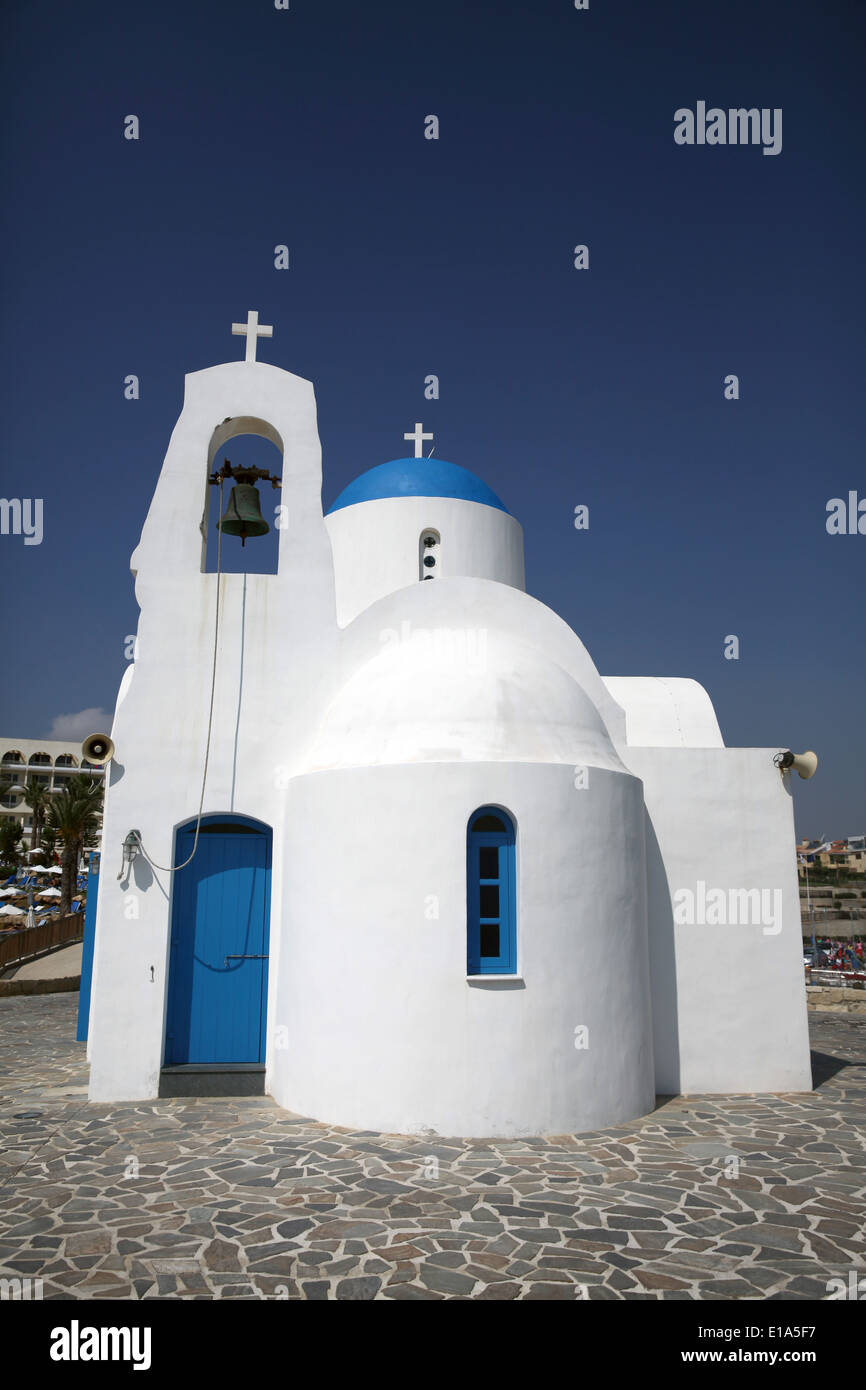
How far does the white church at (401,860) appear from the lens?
788 centimetres

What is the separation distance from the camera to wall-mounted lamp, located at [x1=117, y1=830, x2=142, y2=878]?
9078 millimetres

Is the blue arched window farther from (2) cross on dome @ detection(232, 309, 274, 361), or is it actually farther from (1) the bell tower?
(2) cross on dome @ detection(232, 309, 274, 361)

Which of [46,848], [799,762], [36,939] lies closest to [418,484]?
[799,762]

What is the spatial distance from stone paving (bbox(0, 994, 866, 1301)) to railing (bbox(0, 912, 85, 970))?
13.9 meters

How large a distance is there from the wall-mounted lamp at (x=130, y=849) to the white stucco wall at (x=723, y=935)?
5.54 meters

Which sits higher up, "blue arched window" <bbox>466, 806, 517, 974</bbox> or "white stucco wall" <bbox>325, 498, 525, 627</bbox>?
"white stucco wall" <bbox>325, 498, 525, 627</bbox>

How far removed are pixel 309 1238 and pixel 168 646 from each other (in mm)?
6206

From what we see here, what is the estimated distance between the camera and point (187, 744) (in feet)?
31.0

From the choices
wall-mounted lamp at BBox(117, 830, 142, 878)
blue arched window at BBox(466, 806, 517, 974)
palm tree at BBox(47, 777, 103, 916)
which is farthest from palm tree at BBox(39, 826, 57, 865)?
blue arched window at BBox(466, 806, 517, 974)

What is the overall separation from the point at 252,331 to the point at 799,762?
330 inches

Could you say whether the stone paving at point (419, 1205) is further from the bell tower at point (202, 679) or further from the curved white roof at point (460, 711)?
the curved white roof at point (460, 711)
